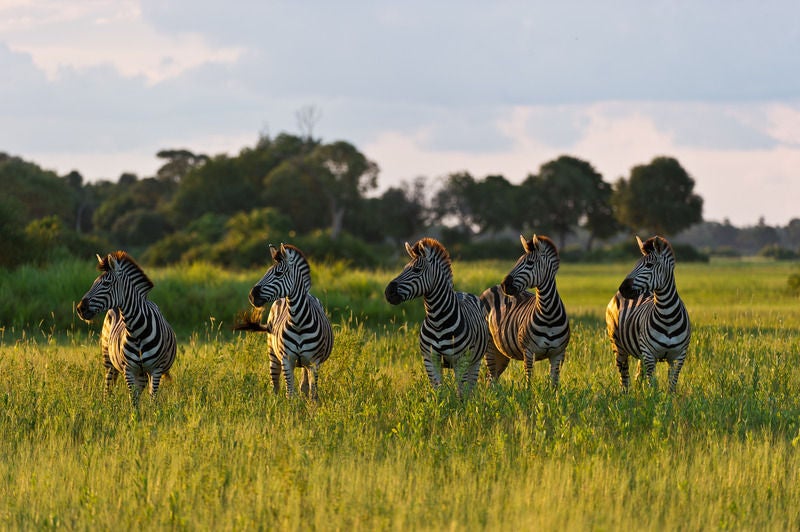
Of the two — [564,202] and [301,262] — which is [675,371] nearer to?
[301,262]

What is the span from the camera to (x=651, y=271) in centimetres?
1133

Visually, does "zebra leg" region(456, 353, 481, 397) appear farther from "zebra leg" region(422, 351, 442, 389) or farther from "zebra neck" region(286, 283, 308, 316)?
"zebra neck" region(286, 283, 308, 316)

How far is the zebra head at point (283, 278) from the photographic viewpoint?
35.3 feet

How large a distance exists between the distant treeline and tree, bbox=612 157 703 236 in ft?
0.34

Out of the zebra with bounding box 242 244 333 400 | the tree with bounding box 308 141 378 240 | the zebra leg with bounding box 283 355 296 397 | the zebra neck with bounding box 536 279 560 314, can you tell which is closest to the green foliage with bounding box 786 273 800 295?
the zebra neck with bounding box 536 279 560 314

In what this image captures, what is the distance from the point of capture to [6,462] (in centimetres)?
923

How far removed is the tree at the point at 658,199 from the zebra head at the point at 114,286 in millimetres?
82038

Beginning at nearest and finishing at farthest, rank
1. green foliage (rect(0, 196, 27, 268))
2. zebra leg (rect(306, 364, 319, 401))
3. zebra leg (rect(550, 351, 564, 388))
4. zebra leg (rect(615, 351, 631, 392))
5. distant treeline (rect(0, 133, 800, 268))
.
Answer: zebra leg (rect(306, 364, 319, 401)) → zebra leg (rect(550, 351, 564, 388)) → zebra leg (rect(615, 351, 631, 392)) → green foliage (rect(0, 196, 27, 268)) → distant treeline (rect(0, 133, 800, 268))

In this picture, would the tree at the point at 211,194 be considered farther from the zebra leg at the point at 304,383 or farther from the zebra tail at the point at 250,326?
the zebra leg at the point at 304,383

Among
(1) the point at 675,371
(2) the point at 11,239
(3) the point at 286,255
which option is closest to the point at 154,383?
(3) the point at 286,255

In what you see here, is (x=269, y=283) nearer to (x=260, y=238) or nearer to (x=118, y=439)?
(x=118, y=439)

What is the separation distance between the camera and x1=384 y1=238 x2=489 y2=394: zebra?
1097 centimetres

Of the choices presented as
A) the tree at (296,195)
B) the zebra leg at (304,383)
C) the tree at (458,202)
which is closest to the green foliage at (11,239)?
the zebra leg at (304,383)

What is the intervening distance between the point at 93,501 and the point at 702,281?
4008cm
